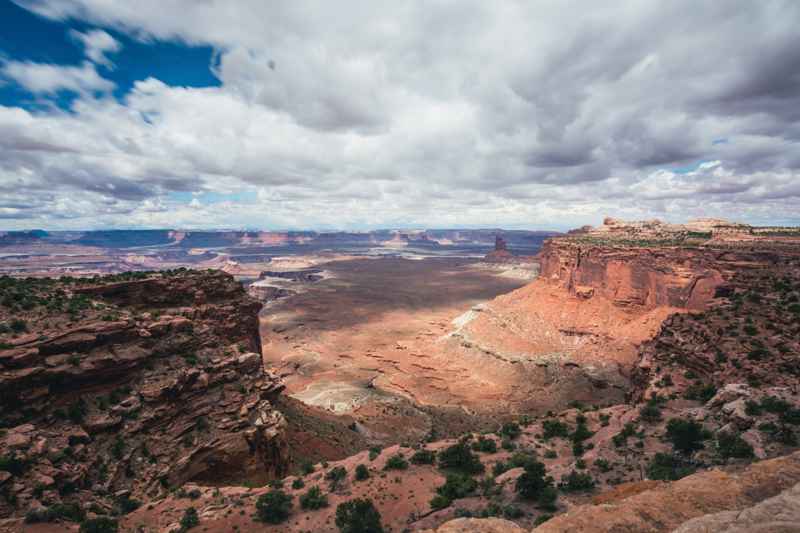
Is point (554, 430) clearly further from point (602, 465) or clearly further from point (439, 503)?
point (439, 503)

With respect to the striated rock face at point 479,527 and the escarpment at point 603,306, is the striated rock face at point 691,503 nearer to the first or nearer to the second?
the striated rock face at point 479,527

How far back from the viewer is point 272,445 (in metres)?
26.2

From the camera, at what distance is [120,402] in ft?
74.9

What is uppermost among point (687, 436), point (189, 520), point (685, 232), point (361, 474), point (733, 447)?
point (685, 232)

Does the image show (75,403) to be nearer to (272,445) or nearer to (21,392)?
(21,392)

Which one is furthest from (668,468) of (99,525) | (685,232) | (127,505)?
(685,232)

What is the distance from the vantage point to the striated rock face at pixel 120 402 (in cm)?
1867

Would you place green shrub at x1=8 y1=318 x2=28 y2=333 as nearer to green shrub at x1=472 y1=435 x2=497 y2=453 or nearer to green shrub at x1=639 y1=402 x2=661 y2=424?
green shrub at x1=472 y1=435 x2=497 y2=453

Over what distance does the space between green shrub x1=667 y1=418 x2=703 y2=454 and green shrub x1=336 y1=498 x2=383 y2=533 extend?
1719cm

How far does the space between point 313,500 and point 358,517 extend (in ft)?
13.0

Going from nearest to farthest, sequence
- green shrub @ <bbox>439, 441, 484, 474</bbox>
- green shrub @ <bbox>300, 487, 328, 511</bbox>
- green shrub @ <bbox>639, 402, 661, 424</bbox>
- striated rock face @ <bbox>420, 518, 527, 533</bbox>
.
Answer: striated rock face @ <bbox>420, 518, 527, 533</bbox>
green shrub @ <bbox>300, 487, 328, 511</bbox>
green shrub @ <bbox>439, 441, 484, 474</bbox>
green shrub @ <bbox>639, 402, 661, 424</bbox>

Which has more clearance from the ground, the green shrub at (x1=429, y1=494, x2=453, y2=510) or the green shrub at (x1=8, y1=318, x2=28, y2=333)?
the green shrub at (x1=8, y1=318, x2=28, y2=333)

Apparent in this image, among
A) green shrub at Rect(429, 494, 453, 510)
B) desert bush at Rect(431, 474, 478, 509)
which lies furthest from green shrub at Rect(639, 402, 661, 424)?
green shrub at Rect(429, 494, 453, 510)

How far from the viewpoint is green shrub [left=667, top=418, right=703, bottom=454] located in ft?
63.8
